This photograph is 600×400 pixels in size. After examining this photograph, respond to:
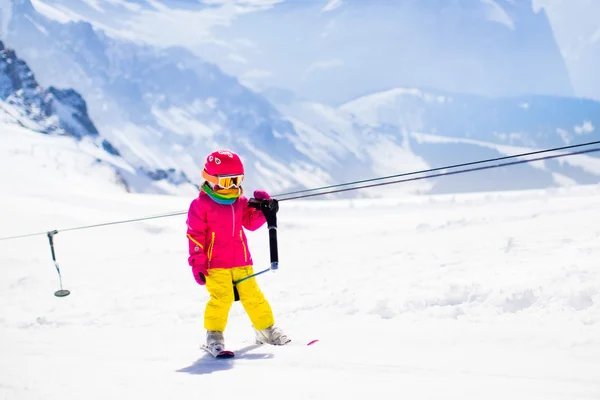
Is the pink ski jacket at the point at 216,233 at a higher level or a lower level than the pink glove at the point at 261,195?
lower

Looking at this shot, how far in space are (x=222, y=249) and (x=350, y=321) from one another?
1.54 meters

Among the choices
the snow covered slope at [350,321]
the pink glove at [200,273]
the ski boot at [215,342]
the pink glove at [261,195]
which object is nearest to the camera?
the snow covered slope at [350,321]

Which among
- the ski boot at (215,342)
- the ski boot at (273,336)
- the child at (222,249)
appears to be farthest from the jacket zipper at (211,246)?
the ski boot at (273,336)

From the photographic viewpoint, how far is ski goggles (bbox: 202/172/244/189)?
477 centimetres

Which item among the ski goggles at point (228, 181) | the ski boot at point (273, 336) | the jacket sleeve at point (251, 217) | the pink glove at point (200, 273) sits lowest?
the ski boot at point (273, 336)

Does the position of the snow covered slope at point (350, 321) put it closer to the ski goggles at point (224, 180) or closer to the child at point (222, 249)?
the child at point (222, 249)

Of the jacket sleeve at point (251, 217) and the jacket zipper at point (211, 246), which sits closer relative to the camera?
the jacket zipper at point (211, 246)

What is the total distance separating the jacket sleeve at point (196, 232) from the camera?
4.68 meters

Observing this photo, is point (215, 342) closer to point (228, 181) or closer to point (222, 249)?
point (222, 249)

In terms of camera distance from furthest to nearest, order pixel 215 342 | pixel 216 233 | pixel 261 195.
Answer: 1. pixel 261 195
2. pixel 216 233
3. pixel 215 342

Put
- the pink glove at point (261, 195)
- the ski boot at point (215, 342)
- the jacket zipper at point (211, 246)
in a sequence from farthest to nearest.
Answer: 1. the pink glove at point (261, 195)
2. the jacket zipper at point (211, 246)
3. the ski boot at point (215, 342)

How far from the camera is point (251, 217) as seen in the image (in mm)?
5016

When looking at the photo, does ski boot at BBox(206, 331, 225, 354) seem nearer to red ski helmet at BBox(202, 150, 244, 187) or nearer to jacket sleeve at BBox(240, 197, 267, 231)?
jacket sleeve at BBox(240, 197, 267, 231)

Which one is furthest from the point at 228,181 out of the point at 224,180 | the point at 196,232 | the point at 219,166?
the point at 196,232
